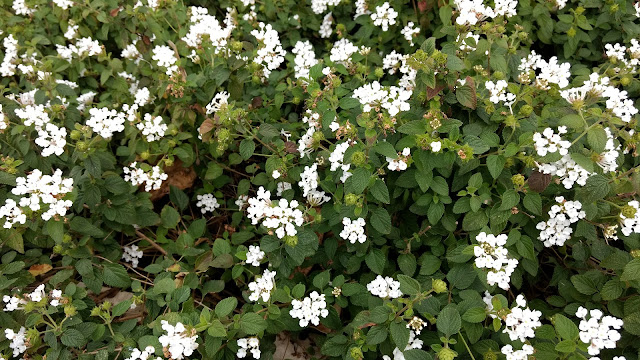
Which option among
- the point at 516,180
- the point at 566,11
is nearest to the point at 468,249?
the point at 516,180

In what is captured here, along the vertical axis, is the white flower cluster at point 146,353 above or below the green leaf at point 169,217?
above

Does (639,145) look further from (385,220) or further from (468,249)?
(385,220)

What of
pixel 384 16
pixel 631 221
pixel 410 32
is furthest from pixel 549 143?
pixel 384 16

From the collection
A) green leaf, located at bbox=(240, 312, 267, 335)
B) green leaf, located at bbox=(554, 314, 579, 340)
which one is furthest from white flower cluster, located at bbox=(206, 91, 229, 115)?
green leaf, located at bbox=(554, 314, 579, 340)

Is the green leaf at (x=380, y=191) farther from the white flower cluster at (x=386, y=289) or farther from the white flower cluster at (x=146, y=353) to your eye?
the white flower cluster at (x=146, y=353)

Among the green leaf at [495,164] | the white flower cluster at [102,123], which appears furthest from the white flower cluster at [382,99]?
the white flower cluster at [102,123]

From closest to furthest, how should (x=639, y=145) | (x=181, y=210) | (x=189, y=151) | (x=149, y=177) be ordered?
1. (x=639, y=145)
2. (x=149, y=177)
3. (x=189, y=151)
4. (x=181, y=210)

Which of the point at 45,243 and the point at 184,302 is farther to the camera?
the point at 45,243
